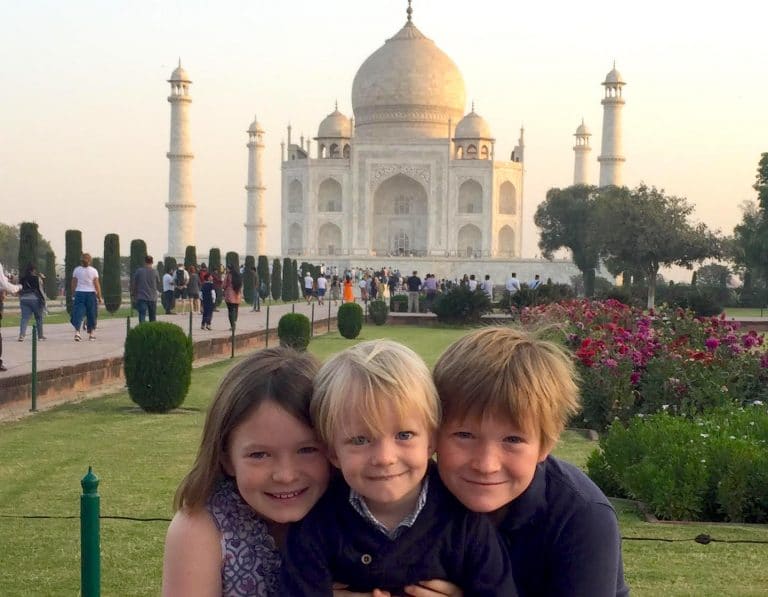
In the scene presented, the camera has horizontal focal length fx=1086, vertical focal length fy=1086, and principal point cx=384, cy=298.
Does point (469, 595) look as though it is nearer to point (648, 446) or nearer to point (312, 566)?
point (312, 566)

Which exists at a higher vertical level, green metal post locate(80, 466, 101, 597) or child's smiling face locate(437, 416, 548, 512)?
child's smiling face locate(437, 416, 548, 512)

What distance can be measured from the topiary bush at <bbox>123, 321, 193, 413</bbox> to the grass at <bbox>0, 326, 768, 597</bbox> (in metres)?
0.27

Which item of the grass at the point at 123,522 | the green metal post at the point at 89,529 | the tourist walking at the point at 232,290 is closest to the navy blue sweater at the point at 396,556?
the green metal post at the point at 89,529

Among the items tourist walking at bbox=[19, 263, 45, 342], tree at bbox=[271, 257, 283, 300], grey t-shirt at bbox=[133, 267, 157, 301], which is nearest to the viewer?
tourist walking at bbox=[19, 263, 45, 342]

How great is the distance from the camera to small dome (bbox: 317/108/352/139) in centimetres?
4850

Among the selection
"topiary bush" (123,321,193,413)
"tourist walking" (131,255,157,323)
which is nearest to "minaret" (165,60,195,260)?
"tourist walking" (131,255,157,323)

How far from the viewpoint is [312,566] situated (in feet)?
5.25

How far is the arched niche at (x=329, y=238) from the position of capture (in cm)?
4684

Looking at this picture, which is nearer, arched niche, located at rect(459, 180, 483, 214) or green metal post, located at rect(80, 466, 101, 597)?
green metal post, located at rect(80, 466, 101, 597)

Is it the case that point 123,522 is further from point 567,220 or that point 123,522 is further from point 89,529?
point 567,220

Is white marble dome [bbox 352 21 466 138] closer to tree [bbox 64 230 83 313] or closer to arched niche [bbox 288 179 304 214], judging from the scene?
arched niche [bbox 288 179 304 214]

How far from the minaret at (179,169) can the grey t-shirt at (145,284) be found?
27496 millimetres

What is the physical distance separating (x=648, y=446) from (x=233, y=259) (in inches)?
779

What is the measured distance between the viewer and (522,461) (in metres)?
1.66
